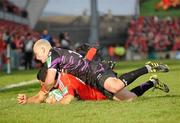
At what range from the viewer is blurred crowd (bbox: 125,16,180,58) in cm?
4653

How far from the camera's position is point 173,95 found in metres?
11.6

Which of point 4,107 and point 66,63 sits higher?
point 66,63

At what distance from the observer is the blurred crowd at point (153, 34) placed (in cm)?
4653

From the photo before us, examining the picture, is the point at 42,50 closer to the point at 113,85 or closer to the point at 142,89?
the point at 113,85

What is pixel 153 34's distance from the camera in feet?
157

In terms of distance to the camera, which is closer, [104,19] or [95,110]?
[95,110]

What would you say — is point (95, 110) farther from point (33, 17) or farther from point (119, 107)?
point (33, 17)

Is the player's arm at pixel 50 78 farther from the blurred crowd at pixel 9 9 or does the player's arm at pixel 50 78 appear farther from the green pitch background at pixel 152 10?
the green pitch background at pixel 152 10

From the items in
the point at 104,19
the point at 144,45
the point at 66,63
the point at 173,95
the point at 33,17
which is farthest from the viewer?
the point at 33,17

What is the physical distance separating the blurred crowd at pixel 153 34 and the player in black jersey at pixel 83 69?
3566 cm

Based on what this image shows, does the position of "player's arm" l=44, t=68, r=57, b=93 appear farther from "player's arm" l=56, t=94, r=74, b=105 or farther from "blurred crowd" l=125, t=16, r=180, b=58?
"blurred crowd" l=125, t=16, r=180, b=58

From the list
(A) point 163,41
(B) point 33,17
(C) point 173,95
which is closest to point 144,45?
(A) point 163,41

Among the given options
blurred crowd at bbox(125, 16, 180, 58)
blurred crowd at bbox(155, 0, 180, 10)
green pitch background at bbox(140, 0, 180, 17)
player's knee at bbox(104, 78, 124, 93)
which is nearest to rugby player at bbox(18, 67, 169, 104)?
player's knee at bbox(104, 78, 124, 93)

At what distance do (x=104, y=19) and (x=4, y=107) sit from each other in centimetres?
4217
